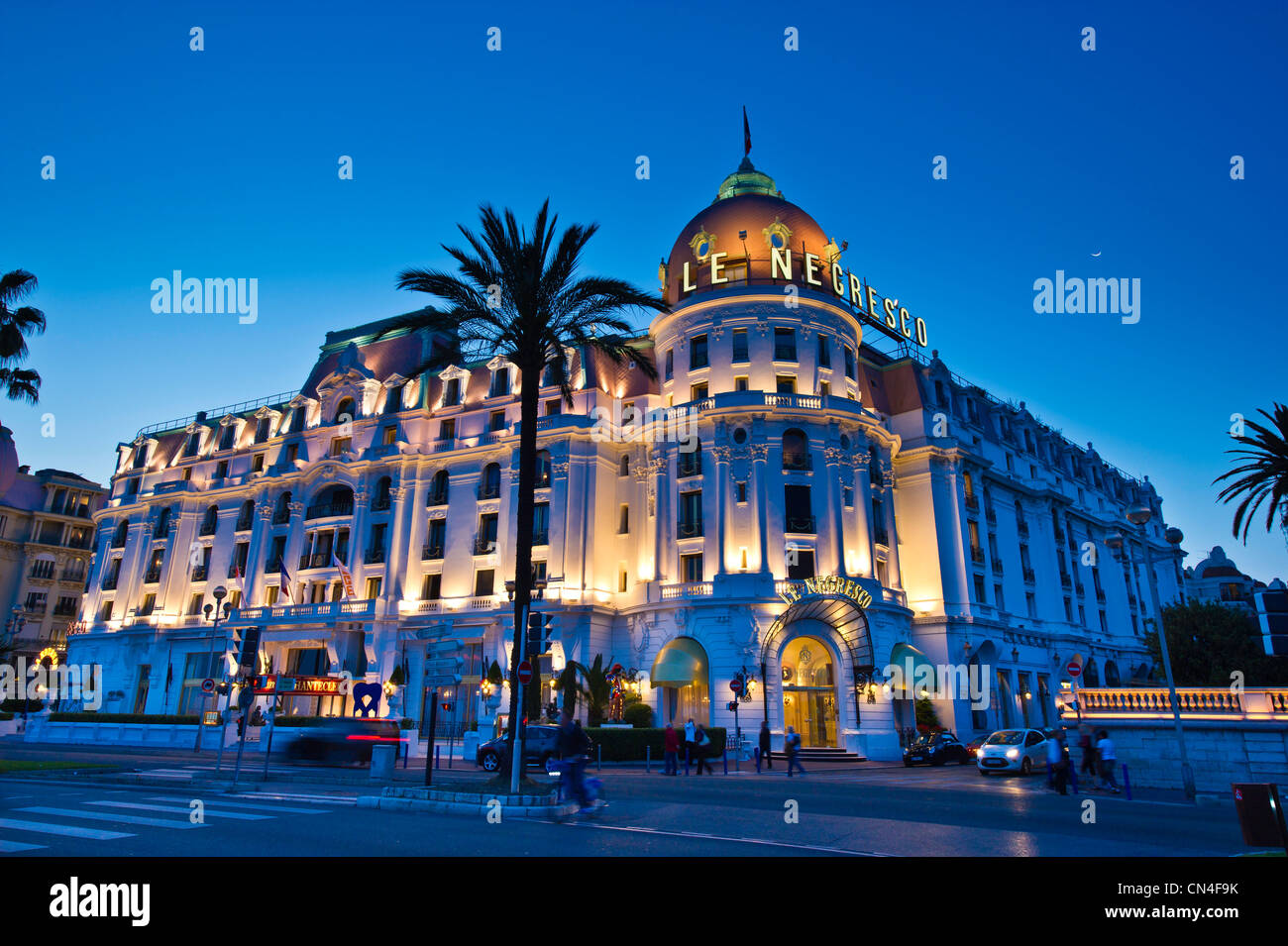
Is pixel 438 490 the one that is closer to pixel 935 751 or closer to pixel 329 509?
pixel 329 509

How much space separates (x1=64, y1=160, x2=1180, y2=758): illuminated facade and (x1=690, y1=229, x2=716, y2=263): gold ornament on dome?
5.1 inches

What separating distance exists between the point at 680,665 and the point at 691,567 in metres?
5.52

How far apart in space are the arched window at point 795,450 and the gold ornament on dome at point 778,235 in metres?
11.0

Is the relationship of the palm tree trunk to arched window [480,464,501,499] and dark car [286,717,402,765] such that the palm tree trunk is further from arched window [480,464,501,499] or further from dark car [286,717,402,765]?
arched window [480,464,501,499]

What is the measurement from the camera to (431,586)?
48.1m

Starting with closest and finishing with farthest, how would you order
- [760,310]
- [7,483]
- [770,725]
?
[770,725]
[760,310]
[7,483]

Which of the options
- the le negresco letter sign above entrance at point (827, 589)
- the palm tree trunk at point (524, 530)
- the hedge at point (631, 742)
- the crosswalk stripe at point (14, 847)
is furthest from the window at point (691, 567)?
the crosswalk stripe at point (14, 847)

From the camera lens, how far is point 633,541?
45406mm

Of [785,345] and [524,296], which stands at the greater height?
[785,345]

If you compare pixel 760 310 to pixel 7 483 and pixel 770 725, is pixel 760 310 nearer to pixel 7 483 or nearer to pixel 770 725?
pixel 770 725

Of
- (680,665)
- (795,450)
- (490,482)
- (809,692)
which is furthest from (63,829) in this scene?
(490,482)

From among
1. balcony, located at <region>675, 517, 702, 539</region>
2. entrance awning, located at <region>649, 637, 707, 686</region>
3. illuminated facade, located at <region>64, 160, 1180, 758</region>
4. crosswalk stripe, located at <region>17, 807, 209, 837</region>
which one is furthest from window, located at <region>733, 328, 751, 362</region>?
crosswalk stripe, located at <region>17, 807, 209, 837</region>
